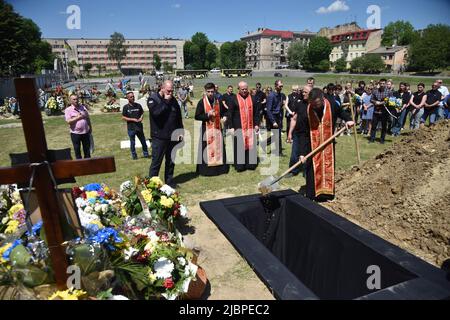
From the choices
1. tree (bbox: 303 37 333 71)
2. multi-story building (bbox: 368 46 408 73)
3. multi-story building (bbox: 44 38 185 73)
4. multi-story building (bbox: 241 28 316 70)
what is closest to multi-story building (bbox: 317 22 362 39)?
multi-story building (bbox: 241 28 316 70)

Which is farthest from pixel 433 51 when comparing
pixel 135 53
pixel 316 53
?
pixel 135 53

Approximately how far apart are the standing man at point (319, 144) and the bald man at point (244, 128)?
2.54 m

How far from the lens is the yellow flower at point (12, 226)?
3074 millimetres

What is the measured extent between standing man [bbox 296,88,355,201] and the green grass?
1.14 m

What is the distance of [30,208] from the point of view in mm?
2553

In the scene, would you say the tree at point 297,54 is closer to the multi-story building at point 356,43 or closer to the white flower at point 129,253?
the multi-story building at point 356,43

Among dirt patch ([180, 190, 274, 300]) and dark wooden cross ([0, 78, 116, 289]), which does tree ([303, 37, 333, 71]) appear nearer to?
dirt patch ([180, 190, 274, 300])

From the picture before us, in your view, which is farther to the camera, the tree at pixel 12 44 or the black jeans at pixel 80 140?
the tree at pixel 12 44

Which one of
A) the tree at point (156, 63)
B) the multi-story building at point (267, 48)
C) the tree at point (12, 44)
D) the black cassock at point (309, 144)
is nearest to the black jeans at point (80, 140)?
the black cassock at point (309, 144)

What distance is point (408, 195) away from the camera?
5031mm

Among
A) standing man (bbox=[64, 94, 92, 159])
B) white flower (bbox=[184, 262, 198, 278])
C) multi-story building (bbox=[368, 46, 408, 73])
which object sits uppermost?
multi-story building (bbox=[368, 46, 408, 73])

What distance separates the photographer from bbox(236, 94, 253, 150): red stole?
829 cm

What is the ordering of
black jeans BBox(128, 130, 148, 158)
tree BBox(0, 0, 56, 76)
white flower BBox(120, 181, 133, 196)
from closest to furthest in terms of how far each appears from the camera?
white flower BBox(120, 181, 133, 196)
black jeans BBox(128, 130, 148, 158)
tree BBox(0, 0, 56, 76)
